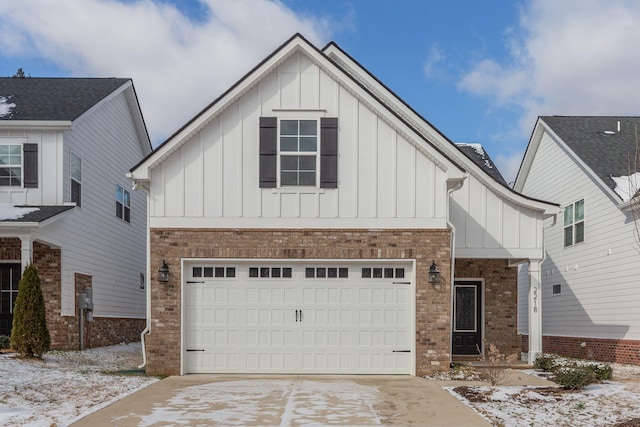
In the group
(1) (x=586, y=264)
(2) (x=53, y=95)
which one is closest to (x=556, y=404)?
(1) (x=586, y=264)

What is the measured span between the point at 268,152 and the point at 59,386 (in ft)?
19.9

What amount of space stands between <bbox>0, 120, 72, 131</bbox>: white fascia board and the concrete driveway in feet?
27.7

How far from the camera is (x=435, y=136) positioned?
17.0 m

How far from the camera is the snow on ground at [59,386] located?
9.12 metres

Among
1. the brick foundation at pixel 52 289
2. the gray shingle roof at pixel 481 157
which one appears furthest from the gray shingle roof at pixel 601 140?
the brick foundation at pixel 52 289

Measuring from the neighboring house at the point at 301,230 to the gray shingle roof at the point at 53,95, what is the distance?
6262 millimetres

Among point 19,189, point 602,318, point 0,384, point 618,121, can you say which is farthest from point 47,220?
point 618,121

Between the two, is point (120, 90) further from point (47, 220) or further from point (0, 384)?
point (0, 384)

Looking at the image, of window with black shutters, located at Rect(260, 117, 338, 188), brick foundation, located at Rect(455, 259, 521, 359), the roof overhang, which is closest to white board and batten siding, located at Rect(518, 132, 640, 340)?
brick foundation, located at Rect(455, 259, 521, 359)

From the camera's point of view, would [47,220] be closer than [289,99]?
No

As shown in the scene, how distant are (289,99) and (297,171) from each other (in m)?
1.57

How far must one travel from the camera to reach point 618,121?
20.9 metres

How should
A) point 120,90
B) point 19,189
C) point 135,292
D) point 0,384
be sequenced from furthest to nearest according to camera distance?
point 135,292 < point 120,90 < point 19,189 < point 0,384

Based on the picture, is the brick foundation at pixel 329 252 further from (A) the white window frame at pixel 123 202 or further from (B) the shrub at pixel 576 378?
(A) the white window frame at pixel 123 202
